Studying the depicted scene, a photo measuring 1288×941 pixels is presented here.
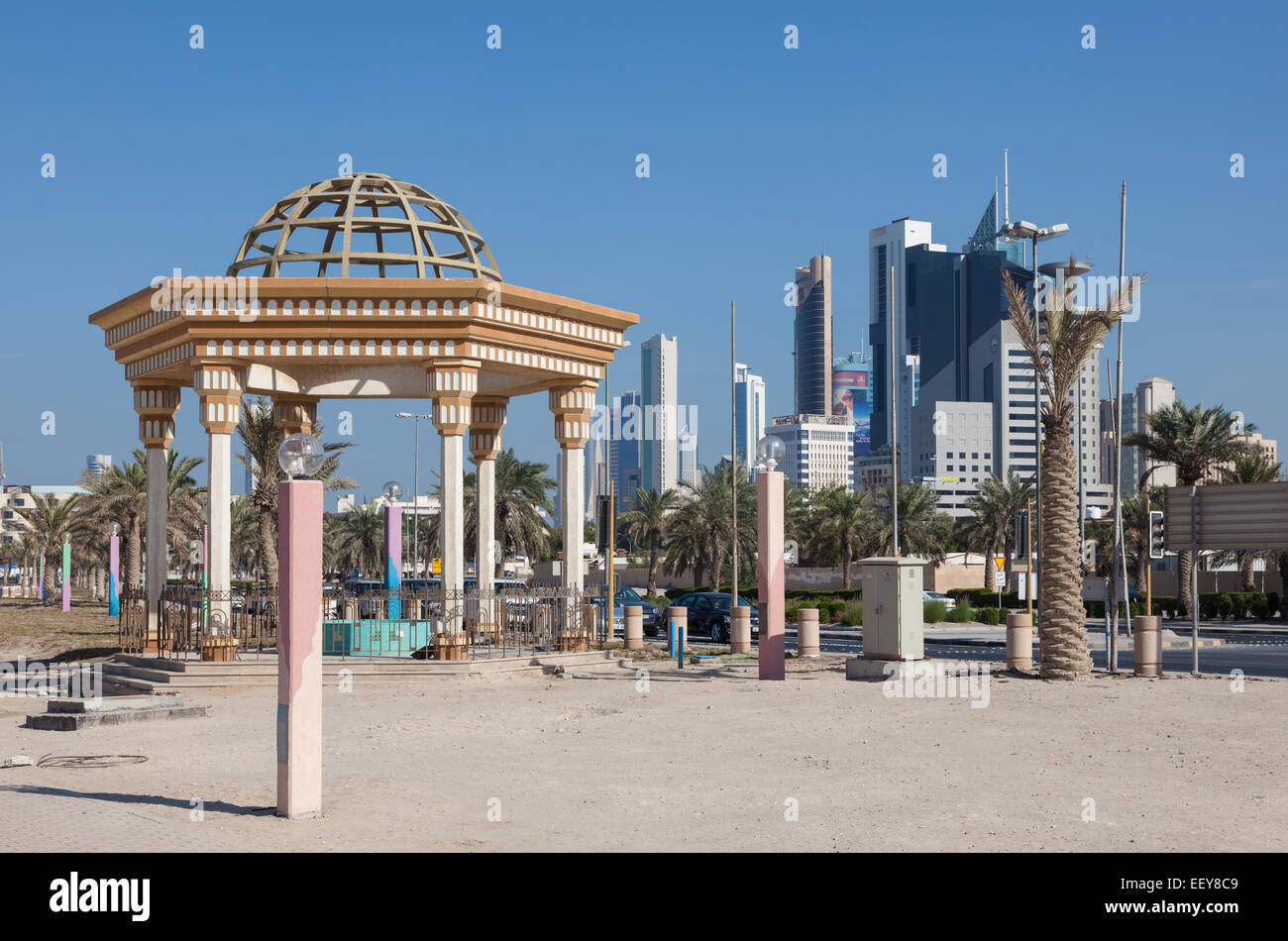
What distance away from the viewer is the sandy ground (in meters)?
8.81

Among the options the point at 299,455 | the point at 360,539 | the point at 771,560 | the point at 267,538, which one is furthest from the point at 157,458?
the point at 360,539

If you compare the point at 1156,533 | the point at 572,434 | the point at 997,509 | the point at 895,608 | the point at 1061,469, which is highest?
the point at 572,434

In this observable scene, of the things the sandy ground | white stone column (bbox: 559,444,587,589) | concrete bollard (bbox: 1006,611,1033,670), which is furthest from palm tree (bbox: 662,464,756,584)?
the sandy ground

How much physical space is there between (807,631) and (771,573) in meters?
4.53

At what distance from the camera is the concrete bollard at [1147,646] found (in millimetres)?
20281

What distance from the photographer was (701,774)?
11.5 metres

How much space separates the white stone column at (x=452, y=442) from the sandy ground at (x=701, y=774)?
291 cm

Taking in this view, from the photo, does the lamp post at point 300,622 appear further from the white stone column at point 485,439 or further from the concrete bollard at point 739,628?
the concrete bollard at point 739,628

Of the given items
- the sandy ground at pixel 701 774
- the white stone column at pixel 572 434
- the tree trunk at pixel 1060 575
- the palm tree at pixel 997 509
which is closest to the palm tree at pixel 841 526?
the palm tree at pixel 997 509

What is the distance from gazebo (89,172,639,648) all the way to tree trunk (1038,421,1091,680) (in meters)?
8.67

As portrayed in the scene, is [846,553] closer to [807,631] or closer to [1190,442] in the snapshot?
[1190,442]

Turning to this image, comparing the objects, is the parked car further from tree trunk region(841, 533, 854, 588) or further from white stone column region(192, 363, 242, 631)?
tree trunk region(841, 533, 854, 588)

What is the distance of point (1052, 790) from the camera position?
10.5 meters
